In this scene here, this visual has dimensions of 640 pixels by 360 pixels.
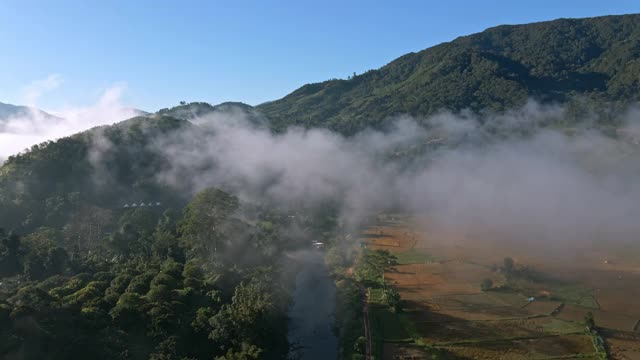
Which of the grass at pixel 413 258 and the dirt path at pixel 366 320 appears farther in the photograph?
the grass at pixel 413 258

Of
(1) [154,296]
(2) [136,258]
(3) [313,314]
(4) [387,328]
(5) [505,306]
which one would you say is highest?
(2) [136,258]

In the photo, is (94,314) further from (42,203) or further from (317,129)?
(317,129)

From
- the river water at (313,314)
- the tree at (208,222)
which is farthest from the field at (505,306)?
the tree at (208,222)

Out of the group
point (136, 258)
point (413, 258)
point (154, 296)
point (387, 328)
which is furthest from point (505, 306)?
point (136, 258)

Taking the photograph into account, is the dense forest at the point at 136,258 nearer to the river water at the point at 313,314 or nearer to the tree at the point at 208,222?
the tree at the point at 208,222

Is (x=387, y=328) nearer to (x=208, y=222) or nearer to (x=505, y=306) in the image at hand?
(x=505, y=306)

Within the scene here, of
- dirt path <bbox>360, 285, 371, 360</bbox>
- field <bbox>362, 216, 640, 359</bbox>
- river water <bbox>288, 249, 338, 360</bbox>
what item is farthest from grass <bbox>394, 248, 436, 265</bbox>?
dirt path <bbox>360, 285, 371, 360</bbox>

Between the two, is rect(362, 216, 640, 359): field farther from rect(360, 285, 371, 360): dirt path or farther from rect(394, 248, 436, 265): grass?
rect(360, 285, 371, 360): dirt path
